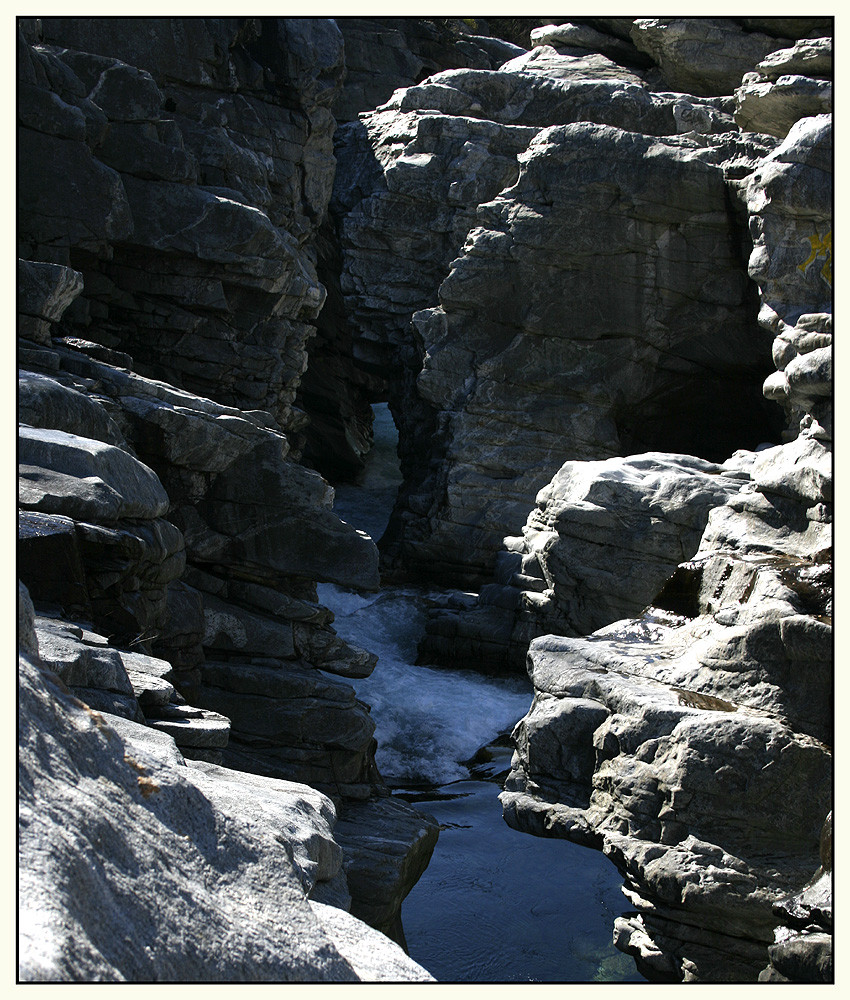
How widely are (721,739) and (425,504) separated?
17486 millimetres

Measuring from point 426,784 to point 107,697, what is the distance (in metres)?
9.72

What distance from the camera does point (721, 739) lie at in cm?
776

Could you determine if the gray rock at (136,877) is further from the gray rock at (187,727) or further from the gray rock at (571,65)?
the gray rock at (571,65)

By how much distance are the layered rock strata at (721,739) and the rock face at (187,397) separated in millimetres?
3030

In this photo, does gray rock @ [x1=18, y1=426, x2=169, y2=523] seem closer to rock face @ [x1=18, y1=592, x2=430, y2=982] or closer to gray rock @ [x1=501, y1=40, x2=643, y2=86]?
rock face @ [x1=18, y1=592, x2=430, y2=982]

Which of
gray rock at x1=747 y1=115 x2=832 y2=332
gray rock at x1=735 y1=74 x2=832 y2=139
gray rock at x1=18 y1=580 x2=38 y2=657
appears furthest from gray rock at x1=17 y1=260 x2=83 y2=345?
gray rock at x1=735 y1=74 x2=832 y2=139

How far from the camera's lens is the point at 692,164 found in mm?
23359

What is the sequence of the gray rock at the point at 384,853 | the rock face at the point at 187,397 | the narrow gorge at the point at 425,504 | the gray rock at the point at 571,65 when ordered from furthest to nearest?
the gray rock at the point at 571,65 < the gray rock at the point at 384,853 < the rock face at the point at 187,397 < the narrow gorge at the point at 425,504

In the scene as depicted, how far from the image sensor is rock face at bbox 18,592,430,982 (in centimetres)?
334

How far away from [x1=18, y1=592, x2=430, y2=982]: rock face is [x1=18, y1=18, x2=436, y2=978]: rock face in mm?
92

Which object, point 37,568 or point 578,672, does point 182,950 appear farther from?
point 578,672

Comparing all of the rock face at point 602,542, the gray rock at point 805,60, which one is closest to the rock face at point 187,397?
the rock face at point 602,542

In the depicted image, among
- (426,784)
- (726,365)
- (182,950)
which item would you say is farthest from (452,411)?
(182,950)

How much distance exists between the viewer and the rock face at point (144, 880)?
334 centimetres
